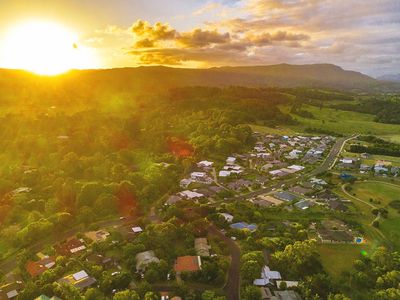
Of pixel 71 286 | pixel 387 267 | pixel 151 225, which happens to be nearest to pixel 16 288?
pixel 71 286

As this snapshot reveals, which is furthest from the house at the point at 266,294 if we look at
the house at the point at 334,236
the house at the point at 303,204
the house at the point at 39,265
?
the house at the point at 39,265

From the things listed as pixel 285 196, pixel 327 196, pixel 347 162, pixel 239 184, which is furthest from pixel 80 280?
pixel 347 162

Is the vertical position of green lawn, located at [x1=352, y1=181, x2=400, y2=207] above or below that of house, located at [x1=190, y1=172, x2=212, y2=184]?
below

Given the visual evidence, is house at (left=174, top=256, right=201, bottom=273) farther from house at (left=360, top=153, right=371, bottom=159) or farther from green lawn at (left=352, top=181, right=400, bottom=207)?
house at (left=360, top=153, right=371, bottom=159)

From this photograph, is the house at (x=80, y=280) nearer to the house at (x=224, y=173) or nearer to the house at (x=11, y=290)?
the house at (x=11, y=290)

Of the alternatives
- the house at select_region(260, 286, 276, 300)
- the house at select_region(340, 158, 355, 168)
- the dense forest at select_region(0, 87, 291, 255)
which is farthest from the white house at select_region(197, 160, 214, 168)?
the house at select_region(260, 286, 276, 300)
